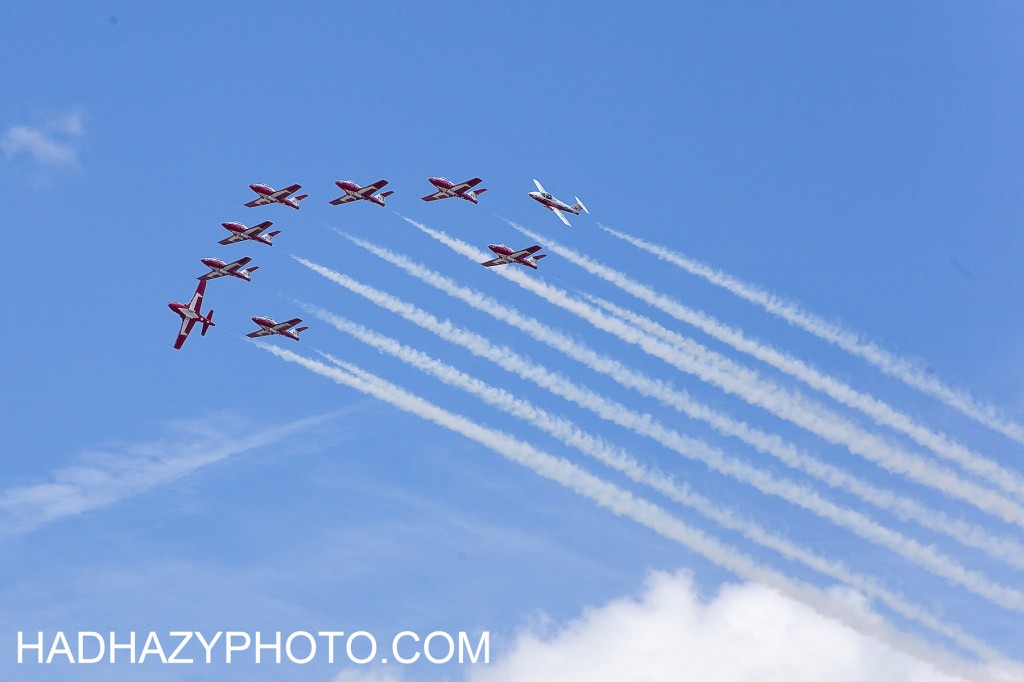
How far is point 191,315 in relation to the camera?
142125mm

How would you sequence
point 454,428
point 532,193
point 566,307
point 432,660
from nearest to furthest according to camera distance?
point 432,660, point 454,428, point 566,307, point 532,193

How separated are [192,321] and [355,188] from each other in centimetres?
2372

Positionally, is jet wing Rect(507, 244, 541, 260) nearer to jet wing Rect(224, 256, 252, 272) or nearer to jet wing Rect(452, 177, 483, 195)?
jet wing Rect(452, 177, 483, 195)

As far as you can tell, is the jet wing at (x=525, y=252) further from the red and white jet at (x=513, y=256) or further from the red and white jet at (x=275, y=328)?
the red and white jet at (x=275, y=328)

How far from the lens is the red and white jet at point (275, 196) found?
135 m

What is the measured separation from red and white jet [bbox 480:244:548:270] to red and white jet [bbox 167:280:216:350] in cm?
3051

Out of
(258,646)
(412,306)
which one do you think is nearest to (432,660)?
(258,646)

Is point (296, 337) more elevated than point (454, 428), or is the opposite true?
point (296, 337)

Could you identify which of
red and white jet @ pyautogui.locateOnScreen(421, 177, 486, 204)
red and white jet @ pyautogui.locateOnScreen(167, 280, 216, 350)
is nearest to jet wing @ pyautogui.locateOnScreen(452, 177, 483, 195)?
red and white jet @ pyautogui.locateOnScreen(421, 177, 486, 204)

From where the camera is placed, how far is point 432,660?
113750mm

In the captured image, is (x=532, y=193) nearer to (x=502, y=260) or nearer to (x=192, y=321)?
(x=502, y=260)

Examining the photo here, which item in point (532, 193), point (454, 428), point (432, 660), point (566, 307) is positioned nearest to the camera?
point (432, 660)

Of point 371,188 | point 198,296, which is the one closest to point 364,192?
point 371,188

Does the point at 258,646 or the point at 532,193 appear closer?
the point at 258,646
